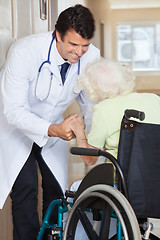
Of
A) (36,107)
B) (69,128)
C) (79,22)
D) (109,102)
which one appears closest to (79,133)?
(69,128)

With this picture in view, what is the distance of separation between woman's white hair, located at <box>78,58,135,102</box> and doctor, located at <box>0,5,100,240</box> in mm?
154

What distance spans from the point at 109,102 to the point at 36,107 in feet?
1.83

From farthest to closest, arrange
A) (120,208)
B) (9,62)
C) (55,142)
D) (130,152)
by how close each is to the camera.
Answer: (55,142) < (9,62) < (130,152) < (120,208)

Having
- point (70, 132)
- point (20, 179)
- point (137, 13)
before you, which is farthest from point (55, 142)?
point (137, 13)

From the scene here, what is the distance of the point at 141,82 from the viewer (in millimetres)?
10758

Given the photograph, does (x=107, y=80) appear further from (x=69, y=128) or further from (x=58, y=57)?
(x=58, y=57)

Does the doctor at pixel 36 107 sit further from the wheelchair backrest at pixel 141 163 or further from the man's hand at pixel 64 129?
the wheelchair backrest at pixel 141 163

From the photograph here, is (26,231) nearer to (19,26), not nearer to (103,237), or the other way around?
(103,237)

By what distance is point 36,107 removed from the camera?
78.7 inches

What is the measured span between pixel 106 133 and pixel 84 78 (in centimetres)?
28

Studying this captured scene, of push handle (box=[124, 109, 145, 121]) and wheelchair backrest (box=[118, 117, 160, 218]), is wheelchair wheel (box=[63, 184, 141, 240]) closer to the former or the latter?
wheelchair backrest (box=[118, 117, 160, 218])

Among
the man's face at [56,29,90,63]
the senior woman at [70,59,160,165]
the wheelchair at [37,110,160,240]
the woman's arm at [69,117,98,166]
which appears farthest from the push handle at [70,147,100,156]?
the man's face at [56,29,90,63]

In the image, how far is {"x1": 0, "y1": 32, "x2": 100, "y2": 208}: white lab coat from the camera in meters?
1.80

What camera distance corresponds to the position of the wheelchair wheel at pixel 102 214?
123 cm
